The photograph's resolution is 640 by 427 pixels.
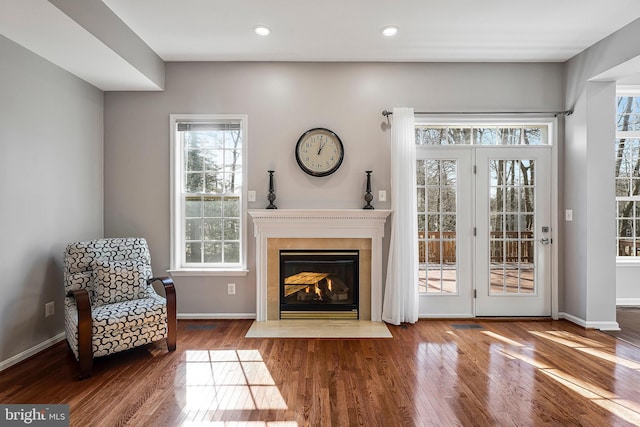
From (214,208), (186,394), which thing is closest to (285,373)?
(186,394)

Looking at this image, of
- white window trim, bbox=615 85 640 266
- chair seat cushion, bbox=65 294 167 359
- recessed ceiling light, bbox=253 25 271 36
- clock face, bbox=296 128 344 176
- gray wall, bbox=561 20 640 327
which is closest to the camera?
chair seat cushion, bbox=65 294 167 359

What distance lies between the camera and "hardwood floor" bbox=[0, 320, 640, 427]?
A: 215cm

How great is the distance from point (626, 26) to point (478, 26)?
1.33m

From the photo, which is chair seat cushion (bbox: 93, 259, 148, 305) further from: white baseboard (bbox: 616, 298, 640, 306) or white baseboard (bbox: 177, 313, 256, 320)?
white baseboard (bbox: 616, 298, 640, 306)

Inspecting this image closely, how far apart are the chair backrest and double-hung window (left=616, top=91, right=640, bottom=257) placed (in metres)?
5.69

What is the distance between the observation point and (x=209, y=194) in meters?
4.12

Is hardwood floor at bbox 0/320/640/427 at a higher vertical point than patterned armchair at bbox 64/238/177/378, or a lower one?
lower

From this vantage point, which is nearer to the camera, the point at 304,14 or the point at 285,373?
the point at 285,373

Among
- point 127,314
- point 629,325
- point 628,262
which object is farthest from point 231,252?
point 628,262

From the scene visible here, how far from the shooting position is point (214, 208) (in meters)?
4.13

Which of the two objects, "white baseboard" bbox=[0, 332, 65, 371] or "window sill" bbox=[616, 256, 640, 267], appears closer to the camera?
"white baseboard" bbox=[0, 332, 65, 371]

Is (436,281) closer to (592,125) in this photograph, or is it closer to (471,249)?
(471,249)

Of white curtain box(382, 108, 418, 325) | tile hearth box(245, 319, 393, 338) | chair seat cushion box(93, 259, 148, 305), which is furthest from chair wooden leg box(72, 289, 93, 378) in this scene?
white curtain box(382, 108, 418, 325)

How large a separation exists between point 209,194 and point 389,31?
252 cm
